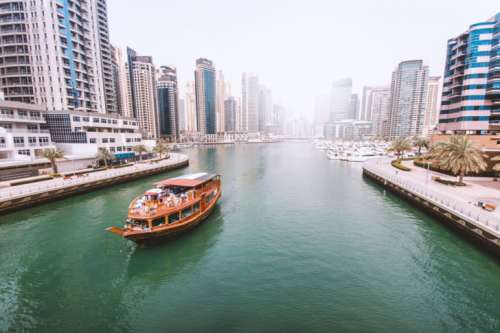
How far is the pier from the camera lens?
23055mm

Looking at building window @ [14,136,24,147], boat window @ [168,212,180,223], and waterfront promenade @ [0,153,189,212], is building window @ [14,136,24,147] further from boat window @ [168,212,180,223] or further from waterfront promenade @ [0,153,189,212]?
boat window @ [168,212,180,223]

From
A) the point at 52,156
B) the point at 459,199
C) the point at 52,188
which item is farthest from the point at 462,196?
the point at 52,156

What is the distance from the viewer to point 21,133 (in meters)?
52.3

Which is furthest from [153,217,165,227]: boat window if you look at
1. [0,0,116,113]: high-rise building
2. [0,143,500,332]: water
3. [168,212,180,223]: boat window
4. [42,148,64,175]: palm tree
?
[0,0,116,113]: high-rise building

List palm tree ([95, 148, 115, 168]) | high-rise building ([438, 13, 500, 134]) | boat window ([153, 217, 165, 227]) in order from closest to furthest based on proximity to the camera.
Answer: boat window ([153, 217, 165, 227]) → high-rise building ([438, 13, 500, 134]) → palm tree ([95, 148, 115, 168])

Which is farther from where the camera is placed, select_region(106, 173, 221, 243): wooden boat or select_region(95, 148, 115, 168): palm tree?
select_region(95, 148, 115, 168): palm tree

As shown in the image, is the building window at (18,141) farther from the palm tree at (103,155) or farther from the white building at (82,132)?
the palm tree at (103,155)

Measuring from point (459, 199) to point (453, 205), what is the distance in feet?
15.1

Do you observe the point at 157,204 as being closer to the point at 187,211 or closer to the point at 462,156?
the point at 187,211

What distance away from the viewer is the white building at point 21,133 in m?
48.6

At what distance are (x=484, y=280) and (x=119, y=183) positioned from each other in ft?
223

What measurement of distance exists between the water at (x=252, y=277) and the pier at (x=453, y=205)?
1.71 meters

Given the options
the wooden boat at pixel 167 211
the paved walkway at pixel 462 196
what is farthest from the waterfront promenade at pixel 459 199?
the wooden boat at pixel 167 211

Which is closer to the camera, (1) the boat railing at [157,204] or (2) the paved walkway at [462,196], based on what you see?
(1) the boat railing at [157,204]
